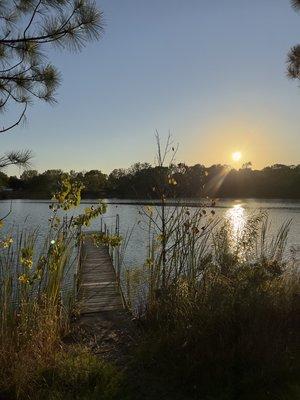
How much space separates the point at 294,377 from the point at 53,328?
2470 millimetres

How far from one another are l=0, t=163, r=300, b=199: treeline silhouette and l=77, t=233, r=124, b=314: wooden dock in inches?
54.1

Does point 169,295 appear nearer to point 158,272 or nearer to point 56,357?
point 158,272

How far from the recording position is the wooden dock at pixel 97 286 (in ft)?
25.5

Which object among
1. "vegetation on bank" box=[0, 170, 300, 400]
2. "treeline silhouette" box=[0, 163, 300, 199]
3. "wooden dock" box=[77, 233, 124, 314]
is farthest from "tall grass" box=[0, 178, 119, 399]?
"wooden dock" box=[77, 233, 124, 314]

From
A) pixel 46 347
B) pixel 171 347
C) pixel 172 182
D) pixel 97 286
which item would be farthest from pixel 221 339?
pixel 97 286

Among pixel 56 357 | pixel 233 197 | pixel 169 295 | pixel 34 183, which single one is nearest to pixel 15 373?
pixel 56 357

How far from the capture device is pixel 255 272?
23.4 ft

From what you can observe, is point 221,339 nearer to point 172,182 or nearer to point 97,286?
point 172,182

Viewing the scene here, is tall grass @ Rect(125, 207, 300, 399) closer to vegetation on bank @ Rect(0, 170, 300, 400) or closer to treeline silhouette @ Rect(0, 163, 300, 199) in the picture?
vegetation on bank @ Rect(0, 170, 300, 400)

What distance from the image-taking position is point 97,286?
9516 mm

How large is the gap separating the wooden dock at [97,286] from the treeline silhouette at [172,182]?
4.50 feet

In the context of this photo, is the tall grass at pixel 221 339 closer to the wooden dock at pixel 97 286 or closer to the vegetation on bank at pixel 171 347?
the vegetation on bank at pixel 171 347

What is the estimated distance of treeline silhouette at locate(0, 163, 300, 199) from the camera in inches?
178

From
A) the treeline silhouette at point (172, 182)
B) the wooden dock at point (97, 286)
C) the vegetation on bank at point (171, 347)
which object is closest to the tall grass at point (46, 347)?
the vegetation on bank at point (171, 347)
